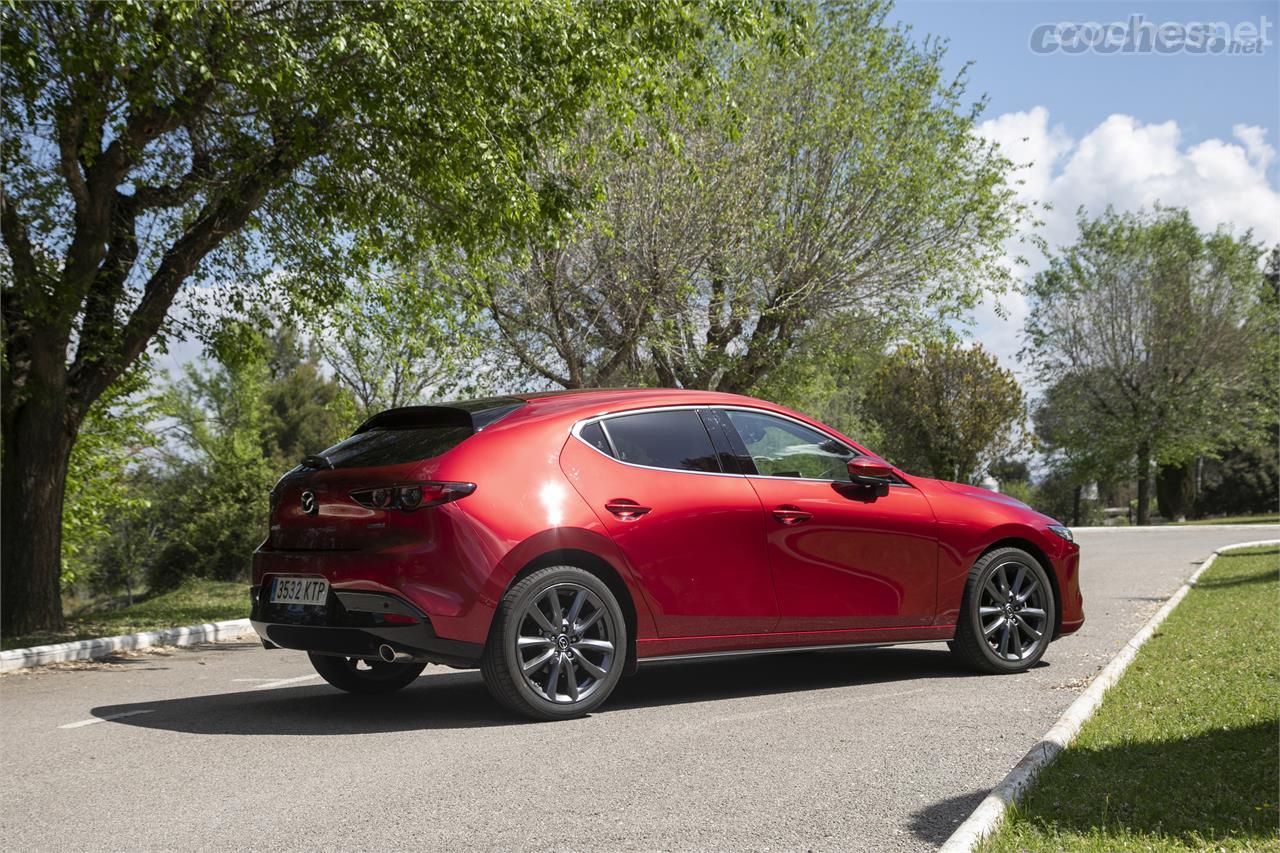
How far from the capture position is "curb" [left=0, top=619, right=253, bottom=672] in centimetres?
1009

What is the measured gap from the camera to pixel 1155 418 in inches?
1843

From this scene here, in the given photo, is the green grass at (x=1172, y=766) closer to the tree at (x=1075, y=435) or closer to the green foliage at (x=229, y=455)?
the green foliage at (x=229, y=455)

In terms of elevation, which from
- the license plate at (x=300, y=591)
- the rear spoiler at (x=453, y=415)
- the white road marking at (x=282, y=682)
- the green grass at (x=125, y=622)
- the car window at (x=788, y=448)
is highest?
the rear spoiler at (x=453, y=415)

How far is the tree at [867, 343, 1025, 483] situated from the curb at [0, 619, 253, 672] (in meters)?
39.9

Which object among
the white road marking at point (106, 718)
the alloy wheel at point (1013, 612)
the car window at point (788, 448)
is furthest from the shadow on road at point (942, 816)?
the white road marking at point (106, 718)

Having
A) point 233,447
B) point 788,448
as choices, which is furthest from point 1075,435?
point 788,448

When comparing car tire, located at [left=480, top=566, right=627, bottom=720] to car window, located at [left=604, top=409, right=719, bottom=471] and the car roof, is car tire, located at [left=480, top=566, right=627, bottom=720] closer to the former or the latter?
car window, located at [left=604, top=409, right=719, bottom=471]

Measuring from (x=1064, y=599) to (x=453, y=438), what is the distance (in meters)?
4.52

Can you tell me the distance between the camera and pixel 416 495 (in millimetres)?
6012

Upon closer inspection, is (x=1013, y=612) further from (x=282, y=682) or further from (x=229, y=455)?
(x=229, y=455)

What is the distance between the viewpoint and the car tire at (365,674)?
742cm

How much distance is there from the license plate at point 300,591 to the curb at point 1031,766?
334 centimetres

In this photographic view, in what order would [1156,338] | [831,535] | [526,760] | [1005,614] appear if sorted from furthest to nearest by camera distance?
[1156,338] → [1005,614] → [831,535] → [526,760]

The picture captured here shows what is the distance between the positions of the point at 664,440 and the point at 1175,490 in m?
53.9
